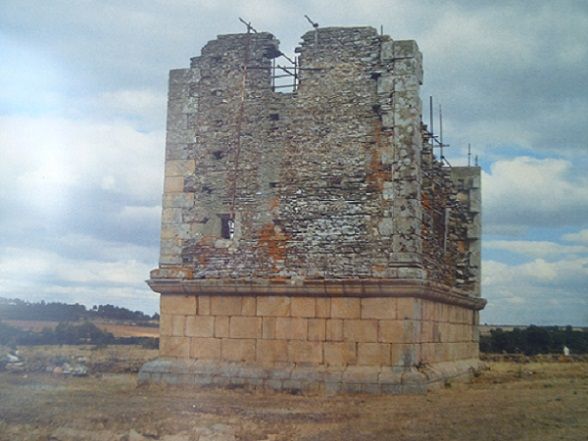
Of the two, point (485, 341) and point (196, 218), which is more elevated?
point (196, 218)

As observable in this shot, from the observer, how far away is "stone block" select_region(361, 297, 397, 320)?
13.6m

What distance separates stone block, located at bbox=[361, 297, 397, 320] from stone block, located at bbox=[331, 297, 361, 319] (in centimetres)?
11

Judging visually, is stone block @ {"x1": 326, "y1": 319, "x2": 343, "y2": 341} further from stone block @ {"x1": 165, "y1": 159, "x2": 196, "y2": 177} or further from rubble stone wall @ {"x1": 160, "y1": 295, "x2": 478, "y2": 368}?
stone block @ {"x1": 165, "y1": 159, "x2": 196, "y2": 177}

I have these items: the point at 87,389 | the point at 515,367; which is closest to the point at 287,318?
the point at 87,389

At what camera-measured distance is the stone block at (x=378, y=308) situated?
44.7 ft

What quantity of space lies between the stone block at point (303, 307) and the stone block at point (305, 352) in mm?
487

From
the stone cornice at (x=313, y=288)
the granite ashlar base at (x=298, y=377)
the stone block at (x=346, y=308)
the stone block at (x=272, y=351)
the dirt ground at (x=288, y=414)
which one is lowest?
the dirt ground at (x=288, y=414)

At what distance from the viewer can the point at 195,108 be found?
1575 cm

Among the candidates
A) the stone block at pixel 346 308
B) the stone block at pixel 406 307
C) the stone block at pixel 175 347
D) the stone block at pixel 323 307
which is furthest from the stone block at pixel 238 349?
the stone block at pixel 406 307

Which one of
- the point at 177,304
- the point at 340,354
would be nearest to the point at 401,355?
the point at 340,354

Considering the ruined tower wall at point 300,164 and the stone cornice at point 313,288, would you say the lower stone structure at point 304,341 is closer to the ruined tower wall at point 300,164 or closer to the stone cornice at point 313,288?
the stone cornice at point 313,288

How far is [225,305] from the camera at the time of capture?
14.8 meters

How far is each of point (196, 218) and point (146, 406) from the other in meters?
4.10

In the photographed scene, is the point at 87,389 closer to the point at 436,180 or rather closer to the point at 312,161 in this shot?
the point at 312,161
